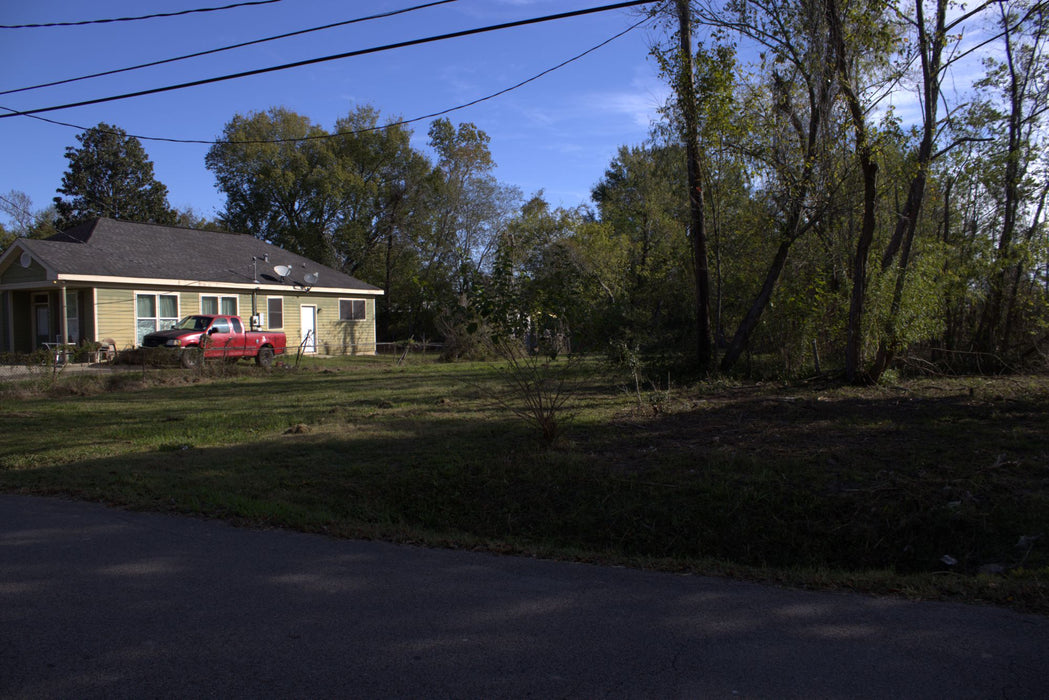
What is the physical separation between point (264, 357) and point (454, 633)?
20.6 m

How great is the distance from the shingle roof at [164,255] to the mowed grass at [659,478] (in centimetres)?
1289

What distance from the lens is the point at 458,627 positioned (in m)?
4.30

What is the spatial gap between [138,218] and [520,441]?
51.1 metres

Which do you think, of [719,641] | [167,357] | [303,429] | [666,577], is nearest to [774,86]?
[303,429]

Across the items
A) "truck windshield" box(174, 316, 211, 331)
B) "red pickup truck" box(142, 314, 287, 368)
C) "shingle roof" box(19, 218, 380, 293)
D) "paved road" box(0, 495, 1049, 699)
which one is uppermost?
→ "shingle roof" box(19, 218, 380, 293)

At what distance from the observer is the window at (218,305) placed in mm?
26484

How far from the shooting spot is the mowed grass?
6.32 meters

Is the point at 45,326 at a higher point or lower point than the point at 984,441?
higher

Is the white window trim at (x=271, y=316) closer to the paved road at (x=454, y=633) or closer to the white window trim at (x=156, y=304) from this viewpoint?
the white window trim at (x=156, y=304)

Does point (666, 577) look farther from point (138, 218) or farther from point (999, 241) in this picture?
point (138, 218)

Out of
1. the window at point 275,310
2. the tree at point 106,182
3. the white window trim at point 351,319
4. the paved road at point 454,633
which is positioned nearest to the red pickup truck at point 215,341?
the window at point 275,310

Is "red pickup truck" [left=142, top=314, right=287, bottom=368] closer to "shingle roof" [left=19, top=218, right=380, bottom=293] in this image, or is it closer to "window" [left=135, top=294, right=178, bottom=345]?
"window" [left=135, top=294, right=178, bottom=345]

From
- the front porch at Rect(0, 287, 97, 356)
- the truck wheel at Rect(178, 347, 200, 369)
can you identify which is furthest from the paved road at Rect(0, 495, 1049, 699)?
the front porch at Rect(0, 287, 97, 356)

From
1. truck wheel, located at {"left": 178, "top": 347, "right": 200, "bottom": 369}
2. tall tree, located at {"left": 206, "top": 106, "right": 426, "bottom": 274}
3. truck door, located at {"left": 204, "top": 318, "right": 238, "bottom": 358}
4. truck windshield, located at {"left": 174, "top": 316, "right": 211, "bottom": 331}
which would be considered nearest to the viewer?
truck wheel, located at {"left": 178, "top": 347, "right": 200, "bottom": 369}
